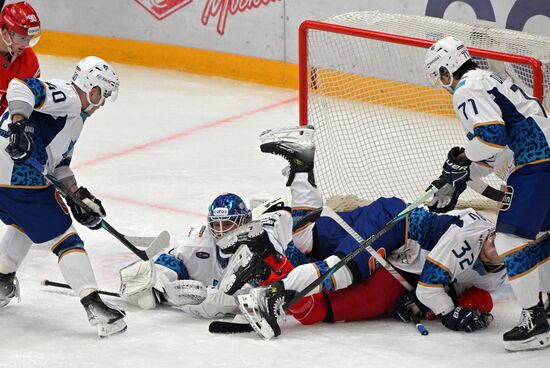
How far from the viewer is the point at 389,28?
244 inches

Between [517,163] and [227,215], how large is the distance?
3.73 ft

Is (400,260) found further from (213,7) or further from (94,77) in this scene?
(213,7)

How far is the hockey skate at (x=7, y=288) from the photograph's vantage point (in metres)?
4.89

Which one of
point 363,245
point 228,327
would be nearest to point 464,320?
point 363,245

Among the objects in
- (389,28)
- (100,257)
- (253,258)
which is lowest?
(100,257)

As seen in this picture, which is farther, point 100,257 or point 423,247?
point 100,257

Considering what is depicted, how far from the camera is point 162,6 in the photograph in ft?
30.1

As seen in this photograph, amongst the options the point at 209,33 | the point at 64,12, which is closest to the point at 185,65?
the point at 209,33

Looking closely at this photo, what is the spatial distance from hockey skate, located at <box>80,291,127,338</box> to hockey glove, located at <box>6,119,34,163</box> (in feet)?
1.97

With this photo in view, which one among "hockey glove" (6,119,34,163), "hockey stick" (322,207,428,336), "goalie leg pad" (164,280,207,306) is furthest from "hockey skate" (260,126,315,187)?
"hockey glove" (6,119,34,163)

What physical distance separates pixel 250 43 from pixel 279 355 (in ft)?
15.5

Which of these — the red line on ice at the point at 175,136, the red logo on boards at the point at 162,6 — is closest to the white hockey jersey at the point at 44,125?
the red line on ice at the point at 175,136

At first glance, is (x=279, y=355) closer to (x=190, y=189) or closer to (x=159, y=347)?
(x=159, y=347)

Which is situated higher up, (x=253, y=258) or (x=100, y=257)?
(x=253, y=258)
